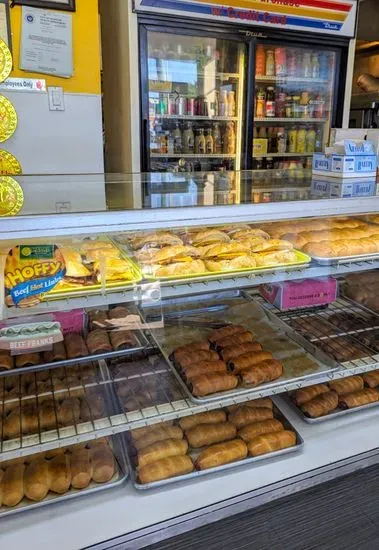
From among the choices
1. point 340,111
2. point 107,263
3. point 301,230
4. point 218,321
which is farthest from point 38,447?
point 340,111

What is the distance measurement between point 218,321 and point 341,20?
3.04m

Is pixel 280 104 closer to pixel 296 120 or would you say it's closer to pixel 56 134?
pixel 296 120

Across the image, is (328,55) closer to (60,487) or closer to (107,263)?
(107,263)

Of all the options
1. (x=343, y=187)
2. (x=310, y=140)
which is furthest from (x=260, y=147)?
(x=343, y=187)

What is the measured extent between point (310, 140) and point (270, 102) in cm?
56

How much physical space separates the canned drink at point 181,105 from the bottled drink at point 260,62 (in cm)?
67

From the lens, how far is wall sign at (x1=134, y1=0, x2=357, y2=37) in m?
3.02

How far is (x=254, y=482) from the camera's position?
4.26 ft

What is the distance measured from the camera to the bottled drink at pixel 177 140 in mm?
3573

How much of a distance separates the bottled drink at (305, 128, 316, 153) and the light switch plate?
228 centimetres

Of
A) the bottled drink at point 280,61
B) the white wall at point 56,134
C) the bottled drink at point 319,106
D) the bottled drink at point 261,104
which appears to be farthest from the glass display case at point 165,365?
the bottled drink at point 319,106

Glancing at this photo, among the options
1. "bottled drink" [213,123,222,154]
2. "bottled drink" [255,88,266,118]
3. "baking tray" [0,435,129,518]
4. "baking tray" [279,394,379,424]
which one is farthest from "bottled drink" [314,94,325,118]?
"baking tray" [0,435,129,518]

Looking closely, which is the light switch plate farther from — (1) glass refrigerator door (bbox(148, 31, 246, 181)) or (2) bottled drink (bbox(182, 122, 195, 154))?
(2) bottled drink (bbox(182, 122, 195, 154))

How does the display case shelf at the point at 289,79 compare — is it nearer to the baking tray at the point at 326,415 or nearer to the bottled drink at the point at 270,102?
the bottled drink at the point at 270,102
